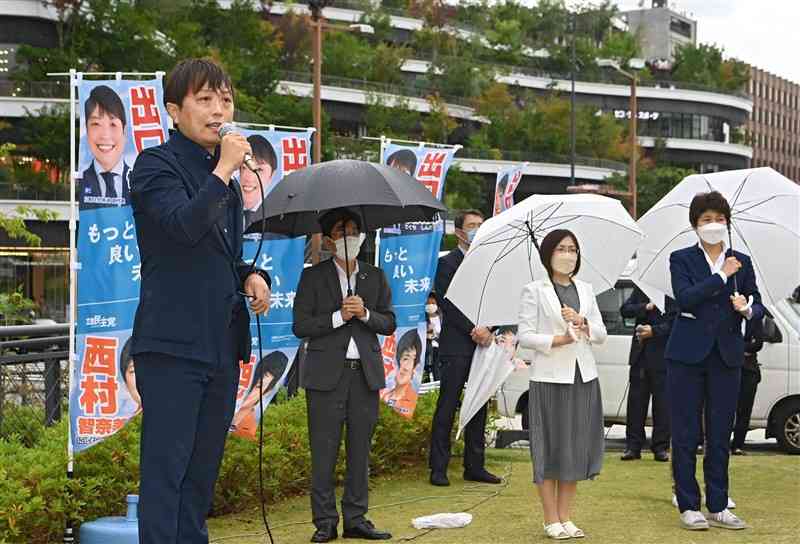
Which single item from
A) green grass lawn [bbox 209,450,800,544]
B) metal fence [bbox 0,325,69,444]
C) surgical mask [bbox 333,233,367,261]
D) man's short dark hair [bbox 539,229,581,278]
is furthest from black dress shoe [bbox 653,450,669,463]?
metal fence [bbox 0,325,69,444]

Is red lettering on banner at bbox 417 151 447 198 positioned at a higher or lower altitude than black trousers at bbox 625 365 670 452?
higher

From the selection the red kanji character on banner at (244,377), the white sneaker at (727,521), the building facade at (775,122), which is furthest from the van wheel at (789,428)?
the building facade at (775,122)

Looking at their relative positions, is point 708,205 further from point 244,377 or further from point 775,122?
point 775,122

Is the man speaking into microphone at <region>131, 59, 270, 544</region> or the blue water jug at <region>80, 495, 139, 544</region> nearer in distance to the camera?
the man speaking into microphone at <region>131, 59, 270, 544</region>

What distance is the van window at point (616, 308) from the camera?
1291 cm

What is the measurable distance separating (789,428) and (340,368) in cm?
692

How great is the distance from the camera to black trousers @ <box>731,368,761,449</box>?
11.3 m

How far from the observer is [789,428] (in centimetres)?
1252

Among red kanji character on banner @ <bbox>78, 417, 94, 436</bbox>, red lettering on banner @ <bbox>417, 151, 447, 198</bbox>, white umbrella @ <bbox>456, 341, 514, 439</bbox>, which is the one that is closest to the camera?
red kanji character on banner @ <bbox>78, 417, 94, 436</bbox>

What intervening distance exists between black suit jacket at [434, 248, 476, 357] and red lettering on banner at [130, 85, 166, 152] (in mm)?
3125

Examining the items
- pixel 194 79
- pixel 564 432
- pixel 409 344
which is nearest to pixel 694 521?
pixel 564 432

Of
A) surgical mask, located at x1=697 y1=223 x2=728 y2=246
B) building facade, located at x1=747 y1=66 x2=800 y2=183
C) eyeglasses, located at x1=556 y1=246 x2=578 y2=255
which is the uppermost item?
building facade, located at x1=747 y1=66 x2=800 y2=183

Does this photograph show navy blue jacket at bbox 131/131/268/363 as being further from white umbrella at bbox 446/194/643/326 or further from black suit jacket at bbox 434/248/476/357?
black suit jacket at bbox 434/248/476/357

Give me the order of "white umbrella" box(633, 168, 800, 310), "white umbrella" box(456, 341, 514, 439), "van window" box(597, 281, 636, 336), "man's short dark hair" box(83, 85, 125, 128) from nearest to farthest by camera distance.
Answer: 1. "man's short dark hair" box(83, 85, 125, 128)
2. "white umbrella" box(633, 168, 800, 310)
3. "white umbrella" box(456, 341, 514, 439)
4. "van window" box(597, 281, 636, 336)
